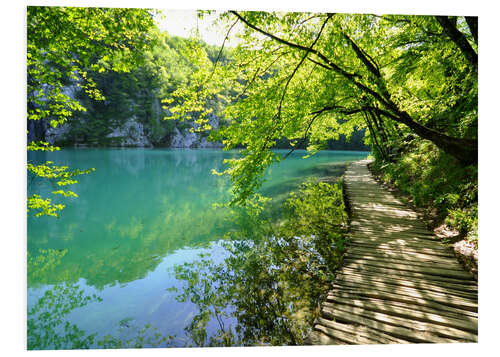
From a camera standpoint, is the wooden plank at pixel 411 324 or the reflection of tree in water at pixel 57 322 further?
the reflection of tree in water at pixel 57 322

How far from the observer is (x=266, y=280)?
3486mm

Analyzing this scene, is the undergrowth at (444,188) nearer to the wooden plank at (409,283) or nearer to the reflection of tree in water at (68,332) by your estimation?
the wooden plank at (409,283)

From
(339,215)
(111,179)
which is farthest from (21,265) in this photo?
(111,179)

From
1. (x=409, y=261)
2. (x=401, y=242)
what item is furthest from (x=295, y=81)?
(x=409, y=261)

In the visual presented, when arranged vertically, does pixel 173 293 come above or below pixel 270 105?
below

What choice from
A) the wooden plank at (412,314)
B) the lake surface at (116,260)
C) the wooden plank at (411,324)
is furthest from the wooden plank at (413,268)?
the lake surface at (116,260)

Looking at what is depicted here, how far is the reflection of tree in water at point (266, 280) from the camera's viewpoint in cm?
255

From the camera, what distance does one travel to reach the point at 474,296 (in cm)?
216

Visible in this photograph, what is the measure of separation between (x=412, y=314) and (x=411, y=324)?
14cm

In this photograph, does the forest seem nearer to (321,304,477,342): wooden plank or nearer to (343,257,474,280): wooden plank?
(343,257,474,280): wooden plank

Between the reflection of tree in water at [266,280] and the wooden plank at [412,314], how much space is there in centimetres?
70

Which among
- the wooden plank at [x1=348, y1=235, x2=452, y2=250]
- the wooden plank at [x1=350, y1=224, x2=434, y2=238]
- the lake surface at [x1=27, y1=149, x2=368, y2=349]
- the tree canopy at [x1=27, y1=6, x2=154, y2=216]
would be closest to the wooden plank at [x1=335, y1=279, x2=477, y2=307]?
the wooden plank at [x1=348, y1=235, x2=452, y2=250]
